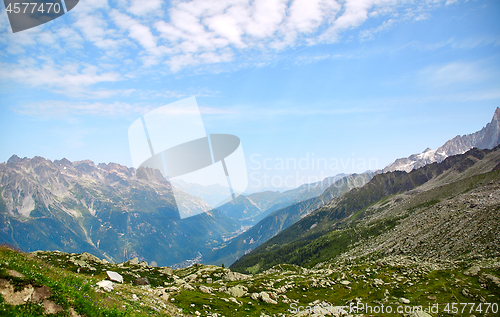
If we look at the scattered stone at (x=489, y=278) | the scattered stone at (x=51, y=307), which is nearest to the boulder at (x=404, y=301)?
the scattered stone at (x=489, y=278)

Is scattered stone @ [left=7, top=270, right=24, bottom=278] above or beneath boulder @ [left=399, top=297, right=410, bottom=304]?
above

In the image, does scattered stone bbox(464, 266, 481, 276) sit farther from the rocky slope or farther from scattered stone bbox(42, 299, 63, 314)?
scattered stone bbox(42, 299, 63, 314)

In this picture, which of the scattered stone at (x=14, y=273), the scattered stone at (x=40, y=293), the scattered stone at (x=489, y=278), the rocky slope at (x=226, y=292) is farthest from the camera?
the scattered stone at (x=489, y=278)

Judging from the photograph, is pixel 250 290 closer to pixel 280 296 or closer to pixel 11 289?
pixel 280 296

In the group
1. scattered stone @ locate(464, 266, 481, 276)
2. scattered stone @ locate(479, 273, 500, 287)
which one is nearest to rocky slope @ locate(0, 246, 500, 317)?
scattered stone @ locate(464, 266, 481, 276)

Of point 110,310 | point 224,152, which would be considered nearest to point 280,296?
point 224,152

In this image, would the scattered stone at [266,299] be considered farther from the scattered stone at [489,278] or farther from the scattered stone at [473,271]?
the scattered stone at [473,271]

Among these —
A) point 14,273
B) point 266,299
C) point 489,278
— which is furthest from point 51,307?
point 489,278

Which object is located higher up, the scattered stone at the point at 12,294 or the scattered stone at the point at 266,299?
the scattered stone at the point at 12,294

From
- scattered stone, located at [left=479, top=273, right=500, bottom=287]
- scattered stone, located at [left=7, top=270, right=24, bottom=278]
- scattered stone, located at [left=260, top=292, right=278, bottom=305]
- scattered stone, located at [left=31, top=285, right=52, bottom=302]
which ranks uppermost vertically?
scattered stone, located at [left=7, top=270, right=24, bottom=278]

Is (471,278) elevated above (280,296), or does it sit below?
below

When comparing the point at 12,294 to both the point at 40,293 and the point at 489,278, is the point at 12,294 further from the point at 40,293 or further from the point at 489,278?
the point at 489,278

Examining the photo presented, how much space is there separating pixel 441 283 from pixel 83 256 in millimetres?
78220

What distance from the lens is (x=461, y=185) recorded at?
604 ft
